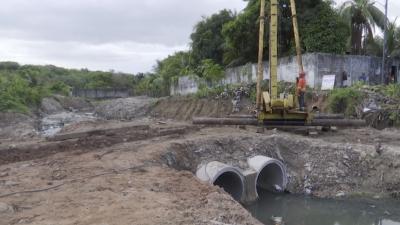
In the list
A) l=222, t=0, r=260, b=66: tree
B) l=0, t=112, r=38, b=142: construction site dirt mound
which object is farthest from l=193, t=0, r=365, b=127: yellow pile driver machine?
l=222, t=0, r=260, b=66: tree

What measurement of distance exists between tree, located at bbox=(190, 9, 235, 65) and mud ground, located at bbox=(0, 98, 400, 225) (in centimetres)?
2115

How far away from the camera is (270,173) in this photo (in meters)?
14.4

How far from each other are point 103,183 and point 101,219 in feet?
7.83

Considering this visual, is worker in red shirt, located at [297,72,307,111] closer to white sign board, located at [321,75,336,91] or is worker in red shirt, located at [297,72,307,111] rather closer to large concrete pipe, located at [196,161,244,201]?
large concrete pipe, located at [196,161,244,201]

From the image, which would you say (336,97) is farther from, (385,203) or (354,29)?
(354,29)

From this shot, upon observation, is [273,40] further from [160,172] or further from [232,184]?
[160,172]

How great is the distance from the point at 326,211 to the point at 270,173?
8.90 ft

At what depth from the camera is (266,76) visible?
92.2ft

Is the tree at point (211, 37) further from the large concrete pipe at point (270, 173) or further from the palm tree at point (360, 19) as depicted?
the large concrete pipe at point (270, 173)

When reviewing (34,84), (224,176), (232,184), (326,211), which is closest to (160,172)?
(232,184)

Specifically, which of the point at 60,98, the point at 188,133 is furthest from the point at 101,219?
the point at 60,98

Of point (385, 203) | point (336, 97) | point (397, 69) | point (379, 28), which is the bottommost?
point (385, 203)

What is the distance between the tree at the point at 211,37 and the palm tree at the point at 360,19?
37.6ft

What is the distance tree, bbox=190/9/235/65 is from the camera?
3950 centimetres
